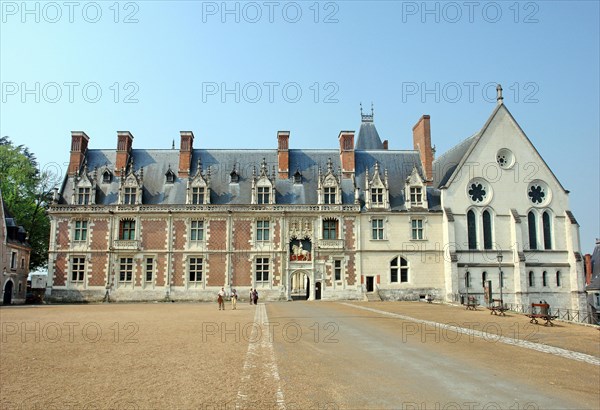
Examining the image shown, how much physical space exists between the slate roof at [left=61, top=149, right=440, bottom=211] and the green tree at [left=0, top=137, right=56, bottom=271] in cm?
760

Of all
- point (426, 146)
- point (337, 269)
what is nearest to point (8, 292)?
point (337, 269)

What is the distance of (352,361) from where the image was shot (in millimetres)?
11734

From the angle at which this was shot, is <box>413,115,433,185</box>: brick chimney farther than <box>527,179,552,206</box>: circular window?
Yes

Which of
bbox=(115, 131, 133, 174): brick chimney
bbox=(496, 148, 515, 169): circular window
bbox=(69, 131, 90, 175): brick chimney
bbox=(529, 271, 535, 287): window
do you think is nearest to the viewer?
bbox=(529, 271, 535, 287): window

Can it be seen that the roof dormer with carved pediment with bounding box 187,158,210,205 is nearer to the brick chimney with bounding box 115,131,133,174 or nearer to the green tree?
the brick chimney with bounding box 115,131,133,174

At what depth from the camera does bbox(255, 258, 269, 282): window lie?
41.1 meters

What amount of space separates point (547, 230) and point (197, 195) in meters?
30.0

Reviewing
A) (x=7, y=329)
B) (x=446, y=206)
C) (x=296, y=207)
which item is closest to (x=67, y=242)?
(x=296, y=207)

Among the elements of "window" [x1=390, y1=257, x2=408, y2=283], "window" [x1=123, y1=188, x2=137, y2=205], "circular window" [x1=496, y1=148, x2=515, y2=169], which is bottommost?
"window" [x1=390, y1=257, x2=408, y2=283]

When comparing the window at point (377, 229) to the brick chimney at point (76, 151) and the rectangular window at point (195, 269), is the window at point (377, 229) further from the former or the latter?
the brick chimney at point (76, 151)

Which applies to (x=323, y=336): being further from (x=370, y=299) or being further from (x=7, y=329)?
(x=370, y=299)

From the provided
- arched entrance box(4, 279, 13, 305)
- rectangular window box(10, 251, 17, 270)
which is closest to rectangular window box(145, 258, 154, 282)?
A: arched entrance box(4, 279, 13, 305)

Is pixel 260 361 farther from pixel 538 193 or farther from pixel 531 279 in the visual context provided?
pixel 538 193

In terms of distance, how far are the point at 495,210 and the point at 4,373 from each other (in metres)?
38.6
